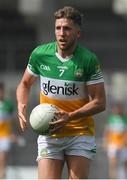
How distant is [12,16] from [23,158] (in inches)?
441

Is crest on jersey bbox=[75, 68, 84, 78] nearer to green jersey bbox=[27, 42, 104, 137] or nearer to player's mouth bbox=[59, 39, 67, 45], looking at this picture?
green jersey bbox=[27, 42, 104, 137]

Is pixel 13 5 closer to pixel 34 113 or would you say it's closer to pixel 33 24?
pixel 33 24

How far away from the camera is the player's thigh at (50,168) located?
23.0 feet

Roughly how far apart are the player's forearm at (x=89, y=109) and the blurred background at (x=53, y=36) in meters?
12.7

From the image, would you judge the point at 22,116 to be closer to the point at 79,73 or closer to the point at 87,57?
the point at 79,73

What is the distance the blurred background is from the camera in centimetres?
2300

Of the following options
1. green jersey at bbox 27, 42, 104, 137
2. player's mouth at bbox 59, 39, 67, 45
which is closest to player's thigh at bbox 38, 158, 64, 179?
green jersey at bbox 27, 42, 104, 137

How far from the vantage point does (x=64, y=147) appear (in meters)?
7.08

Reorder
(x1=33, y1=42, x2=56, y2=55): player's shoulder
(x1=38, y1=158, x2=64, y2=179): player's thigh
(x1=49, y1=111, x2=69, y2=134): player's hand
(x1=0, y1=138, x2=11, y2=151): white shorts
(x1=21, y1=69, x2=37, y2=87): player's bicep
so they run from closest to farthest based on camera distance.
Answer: (x1=49, y1=111, x2=69, y2=134): player's hand → (x1=38, y1=158, x2=64, y2=179): player's thigh → (x1=33, y1=42, x2=56, y2=55): player's shoulder → (x1=21, y1=69, x2=37, y2=87): player's bicep → (x1=0, y1=138, x2=11, y2=151): white shorts

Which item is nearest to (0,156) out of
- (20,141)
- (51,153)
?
(20,141)

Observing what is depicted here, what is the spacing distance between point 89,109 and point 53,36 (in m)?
17.9

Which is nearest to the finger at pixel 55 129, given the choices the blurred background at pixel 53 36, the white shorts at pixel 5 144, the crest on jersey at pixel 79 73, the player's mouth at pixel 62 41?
the crest on jersey at pixel 79 73

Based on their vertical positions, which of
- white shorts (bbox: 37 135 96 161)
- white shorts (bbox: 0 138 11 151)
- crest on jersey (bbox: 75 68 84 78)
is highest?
crest on jersey (bbox: 75 68 84 78)

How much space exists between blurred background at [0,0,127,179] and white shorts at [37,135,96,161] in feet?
41.4
